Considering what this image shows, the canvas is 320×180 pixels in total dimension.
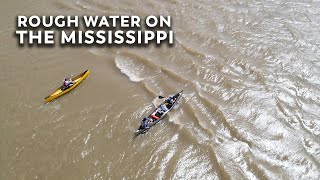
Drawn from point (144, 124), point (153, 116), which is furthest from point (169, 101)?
point (144, 124)

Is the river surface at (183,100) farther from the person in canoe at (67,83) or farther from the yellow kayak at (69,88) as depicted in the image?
the person in canoe at (67,83)

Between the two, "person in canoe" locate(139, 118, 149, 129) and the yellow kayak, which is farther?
the yellow kayak

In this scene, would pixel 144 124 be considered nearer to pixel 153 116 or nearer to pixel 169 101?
pixel 153 116

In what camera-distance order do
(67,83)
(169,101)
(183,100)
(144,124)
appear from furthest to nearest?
(67,83)
(183,100)
(169,101)
(144,124)

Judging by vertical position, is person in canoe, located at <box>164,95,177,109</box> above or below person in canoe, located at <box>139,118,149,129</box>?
above

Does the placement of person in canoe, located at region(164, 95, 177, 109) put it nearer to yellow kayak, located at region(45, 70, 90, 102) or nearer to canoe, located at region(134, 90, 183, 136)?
canoe, located at region(134, 90, 183, 136)

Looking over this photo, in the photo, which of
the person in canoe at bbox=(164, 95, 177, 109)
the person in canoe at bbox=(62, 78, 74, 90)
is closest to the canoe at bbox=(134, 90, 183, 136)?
the person in canoe at bbox=(164, 95, 177, 109)

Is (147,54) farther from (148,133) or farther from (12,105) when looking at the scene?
(12,105)

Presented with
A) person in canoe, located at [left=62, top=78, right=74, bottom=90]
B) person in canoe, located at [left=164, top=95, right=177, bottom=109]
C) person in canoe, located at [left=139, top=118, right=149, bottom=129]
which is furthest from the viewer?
person in canoe, located at [left=62, top=78, right=74, bottom=90]

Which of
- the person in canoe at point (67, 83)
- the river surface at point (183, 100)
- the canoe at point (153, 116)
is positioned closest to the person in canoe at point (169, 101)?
the canoe at point (153, 116)
